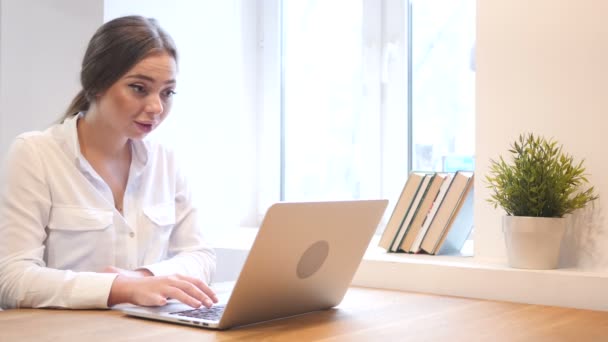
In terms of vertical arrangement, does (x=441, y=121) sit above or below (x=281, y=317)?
above

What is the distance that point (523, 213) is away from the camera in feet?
5.56

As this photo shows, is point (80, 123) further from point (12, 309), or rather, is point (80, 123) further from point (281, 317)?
point (281, 317)

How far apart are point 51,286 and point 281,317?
45cm

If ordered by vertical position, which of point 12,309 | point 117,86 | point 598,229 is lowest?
point 12,309

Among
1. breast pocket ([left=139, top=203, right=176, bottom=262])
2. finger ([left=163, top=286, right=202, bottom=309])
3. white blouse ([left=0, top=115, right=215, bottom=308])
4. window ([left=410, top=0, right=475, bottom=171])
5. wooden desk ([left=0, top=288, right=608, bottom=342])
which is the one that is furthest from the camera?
window ([left=410, top=0, right=475, bottom=171])

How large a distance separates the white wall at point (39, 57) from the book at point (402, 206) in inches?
41.0

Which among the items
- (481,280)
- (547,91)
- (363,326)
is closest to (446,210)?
(481,280)

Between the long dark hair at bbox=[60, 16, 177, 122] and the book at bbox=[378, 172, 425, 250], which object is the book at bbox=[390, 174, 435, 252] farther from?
the long dark hair at bbox=[60, 16, 177, 122]

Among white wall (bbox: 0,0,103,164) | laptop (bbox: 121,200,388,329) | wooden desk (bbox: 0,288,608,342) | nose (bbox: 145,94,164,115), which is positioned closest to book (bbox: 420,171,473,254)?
wooden desk (bbox: 0,288,608,342)

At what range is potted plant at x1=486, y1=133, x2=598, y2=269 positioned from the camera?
5.44 feet

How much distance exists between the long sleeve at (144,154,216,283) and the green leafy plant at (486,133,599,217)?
2.29 feet

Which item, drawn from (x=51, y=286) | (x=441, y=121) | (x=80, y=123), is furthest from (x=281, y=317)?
(x=441, y=121)

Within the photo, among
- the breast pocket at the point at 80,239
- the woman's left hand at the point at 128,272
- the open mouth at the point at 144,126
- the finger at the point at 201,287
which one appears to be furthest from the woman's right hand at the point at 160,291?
the open mouth at the point at 144,126

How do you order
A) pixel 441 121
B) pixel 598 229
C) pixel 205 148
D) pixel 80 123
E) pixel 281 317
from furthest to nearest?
pixel 205 148, pixel 441 121, pixel 80 123, pixel 598 229, pixel 281 317
